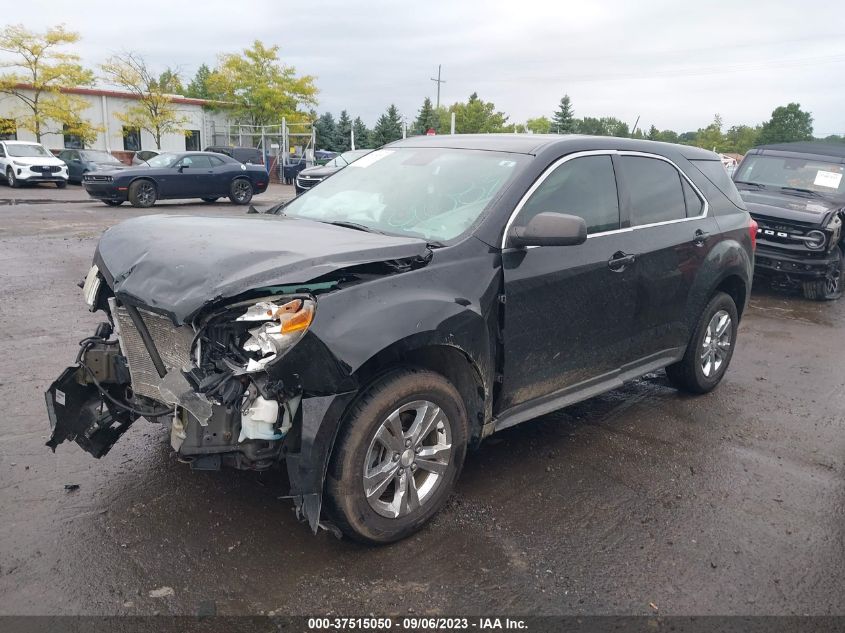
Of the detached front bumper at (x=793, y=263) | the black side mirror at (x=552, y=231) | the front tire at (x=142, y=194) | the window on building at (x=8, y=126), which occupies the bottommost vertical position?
the detached front bumper at (x=793, y=263)

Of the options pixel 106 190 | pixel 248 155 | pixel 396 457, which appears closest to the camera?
pixel 396 457

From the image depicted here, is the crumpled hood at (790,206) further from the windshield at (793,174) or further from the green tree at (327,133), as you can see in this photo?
the green tree at (327,133)

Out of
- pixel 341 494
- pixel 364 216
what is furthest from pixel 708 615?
pixel 364 216

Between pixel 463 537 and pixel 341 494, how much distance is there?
2.41 feet

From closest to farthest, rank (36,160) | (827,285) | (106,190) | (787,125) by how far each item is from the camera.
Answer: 1. (827,285)
2. (106,190)
3. (36,160)
4. (787,125)

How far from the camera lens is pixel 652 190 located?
4.72 meters

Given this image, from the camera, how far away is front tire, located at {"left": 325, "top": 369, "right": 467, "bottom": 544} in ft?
9.77

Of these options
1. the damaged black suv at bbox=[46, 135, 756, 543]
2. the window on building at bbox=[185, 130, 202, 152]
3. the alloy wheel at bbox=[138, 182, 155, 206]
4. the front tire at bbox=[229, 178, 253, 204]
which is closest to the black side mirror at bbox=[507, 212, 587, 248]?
the damaged black suv at bbox=[46, 135, 756, 543]

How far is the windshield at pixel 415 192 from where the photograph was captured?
3805 mm

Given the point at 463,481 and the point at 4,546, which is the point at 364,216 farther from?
the point at 4,546

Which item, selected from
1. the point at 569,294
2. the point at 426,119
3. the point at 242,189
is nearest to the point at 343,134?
the point at 426,119

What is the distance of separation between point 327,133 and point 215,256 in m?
60.4

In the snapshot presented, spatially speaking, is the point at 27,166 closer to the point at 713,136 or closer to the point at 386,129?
the point at 386,129

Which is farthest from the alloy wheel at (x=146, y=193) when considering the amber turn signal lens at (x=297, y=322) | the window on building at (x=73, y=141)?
the window on building at (x=73, y=141)
